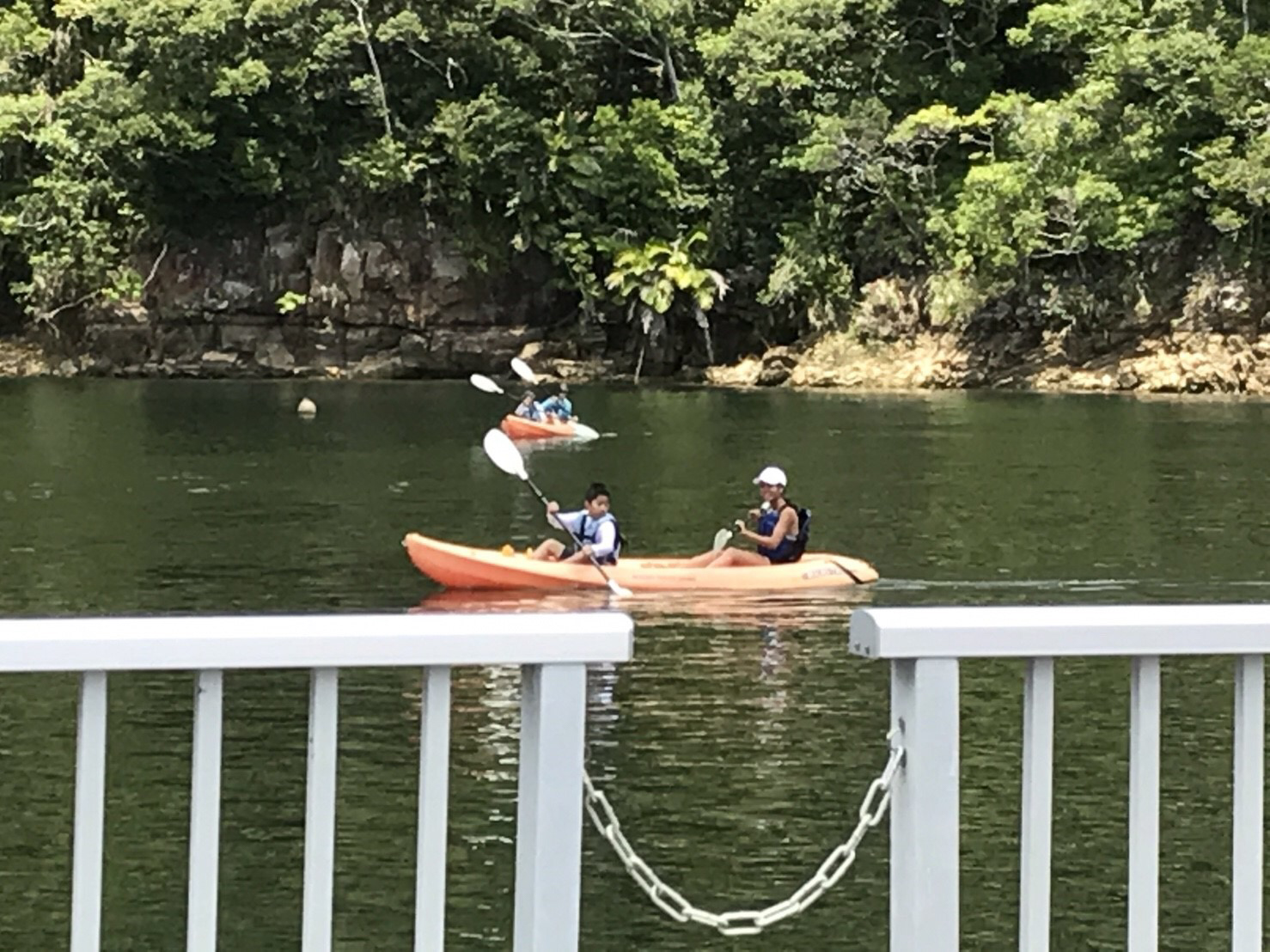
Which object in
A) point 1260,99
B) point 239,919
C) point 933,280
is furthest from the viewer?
point 933,280

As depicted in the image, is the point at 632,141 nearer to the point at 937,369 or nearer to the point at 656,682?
the point at 937,369

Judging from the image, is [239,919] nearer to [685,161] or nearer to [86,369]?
[685,161]

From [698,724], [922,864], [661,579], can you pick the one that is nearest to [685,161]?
[661,579]

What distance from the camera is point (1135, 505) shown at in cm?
2345

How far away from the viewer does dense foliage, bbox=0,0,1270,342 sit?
4350 centimetres

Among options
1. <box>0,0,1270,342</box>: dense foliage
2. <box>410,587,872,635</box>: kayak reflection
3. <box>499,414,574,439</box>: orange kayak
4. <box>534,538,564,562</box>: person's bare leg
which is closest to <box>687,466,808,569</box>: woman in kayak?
<box>410,587,872,635</box>: kayak reflection

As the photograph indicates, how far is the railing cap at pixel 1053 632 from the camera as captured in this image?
3053 millimetres

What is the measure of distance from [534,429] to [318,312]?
19.4 m

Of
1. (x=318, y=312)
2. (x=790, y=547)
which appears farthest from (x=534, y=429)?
(x=318, y=312)

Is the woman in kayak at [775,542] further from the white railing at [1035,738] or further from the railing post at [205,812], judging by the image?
the railing post at [205,812]

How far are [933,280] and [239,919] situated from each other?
131 feet

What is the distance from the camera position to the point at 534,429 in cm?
3356

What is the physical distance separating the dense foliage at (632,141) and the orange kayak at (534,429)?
1386 centimetres

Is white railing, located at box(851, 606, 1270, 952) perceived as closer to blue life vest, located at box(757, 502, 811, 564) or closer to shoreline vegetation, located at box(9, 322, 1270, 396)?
blue life vest, located at box(757, 502, 811, 564)
